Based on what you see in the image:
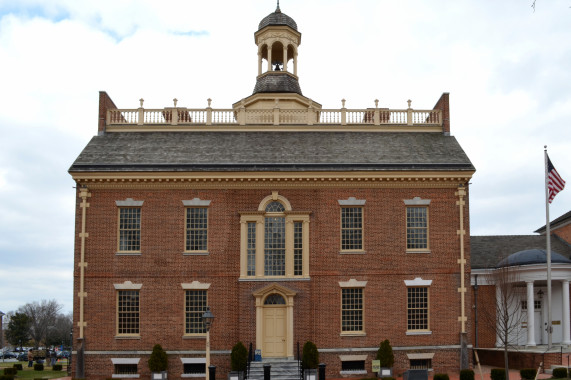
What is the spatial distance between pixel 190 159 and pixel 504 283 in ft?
50.6

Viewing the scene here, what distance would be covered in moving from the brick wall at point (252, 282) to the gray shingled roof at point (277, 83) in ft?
31.0

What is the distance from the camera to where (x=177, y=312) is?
2855cm

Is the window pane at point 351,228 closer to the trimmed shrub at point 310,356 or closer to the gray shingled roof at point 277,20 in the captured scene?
the trimmed shrub at point 310,356

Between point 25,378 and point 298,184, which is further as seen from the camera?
point 25,378

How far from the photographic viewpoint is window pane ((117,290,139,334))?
28625 millimetres

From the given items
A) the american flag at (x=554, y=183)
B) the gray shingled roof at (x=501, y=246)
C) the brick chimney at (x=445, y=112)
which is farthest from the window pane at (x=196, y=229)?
the american flag at (x=554, y=183)

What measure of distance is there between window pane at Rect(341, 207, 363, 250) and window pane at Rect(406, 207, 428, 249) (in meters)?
2.20

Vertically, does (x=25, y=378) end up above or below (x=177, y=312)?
below

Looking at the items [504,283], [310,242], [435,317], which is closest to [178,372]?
[310,242]

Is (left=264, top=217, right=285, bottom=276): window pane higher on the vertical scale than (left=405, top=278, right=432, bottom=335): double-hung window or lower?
higher

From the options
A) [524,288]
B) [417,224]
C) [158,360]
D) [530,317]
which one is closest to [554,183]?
[524,288]

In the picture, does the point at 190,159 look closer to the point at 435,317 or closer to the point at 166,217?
the point at 166,217

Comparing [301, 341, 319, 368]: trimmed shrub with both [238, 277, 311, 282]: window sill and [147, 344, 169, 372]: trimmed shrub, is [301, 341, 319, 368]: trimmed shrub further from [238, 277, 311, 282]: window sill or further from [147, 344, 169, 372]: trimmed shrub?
[147, 344, 169, 372]: trimmed shrub

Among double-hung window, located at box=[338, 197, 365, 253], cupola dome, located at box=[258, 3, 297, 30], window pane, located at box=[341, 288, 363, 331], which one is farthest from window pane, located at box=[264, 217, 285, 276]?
cupola dome, located at box=[258, 3, 297, 30]
